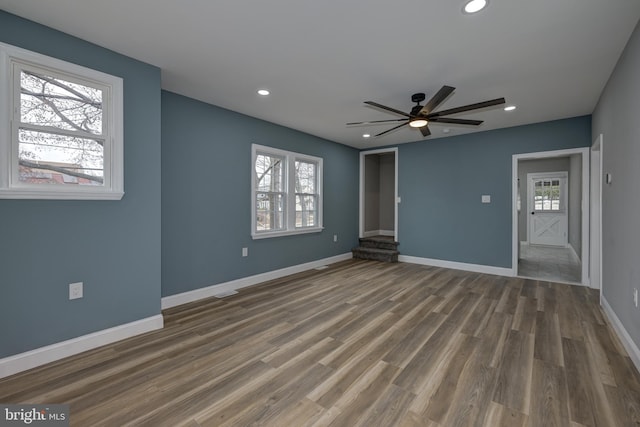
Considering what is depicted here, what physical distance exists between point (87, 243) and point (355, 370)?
248 cm

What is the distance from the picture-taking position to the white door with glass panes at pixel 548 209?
790 cm

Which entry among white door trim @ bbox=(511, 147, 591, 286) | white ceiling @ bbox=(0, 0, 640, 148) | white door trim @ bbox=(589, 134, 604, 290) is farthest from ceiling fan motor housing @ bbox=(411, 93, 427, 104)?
white door trim @ bbox=(589, 134, 604, 290)

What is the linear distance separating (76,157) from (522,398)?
3784mm

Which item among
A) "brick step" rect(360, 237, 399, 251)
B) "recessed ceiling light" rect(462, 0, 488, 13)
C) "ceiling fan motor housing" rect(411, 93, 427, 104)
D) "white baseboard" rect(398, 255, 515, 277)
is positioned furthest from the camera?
"brick step" rect(360, 237, 399, 251)

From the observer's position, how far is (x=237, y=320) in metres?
3.06

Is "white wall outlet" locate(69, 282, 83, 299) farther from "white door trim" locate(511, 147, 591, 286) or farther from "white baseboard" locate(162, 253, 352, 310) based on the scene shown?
"white door trim" locate(511, 147, 591, 286)

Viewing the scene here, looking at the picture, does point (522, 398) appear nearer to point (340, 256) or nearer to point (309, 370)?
point (309, 370)

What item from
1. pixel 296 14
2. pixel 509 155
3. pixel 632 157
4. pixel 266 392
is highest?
pixel 296 14

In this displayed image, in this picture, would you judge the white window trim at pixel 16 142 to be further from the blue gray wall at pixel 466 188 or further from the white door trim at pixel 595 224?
the white door trim at pixel 595 224

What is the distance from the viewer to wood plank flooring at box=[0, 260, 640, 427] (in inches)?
66.4

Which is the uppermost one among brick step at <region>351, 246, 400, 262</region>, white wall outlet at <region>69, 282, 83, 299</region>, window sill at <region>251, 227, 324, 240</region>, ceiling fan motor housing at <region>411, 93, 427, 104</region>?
ceiling fan motor housing at <region>411, 93, 427, 104</region>

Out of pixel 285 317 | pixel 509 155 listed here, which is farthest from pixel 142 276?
pixel 509 155

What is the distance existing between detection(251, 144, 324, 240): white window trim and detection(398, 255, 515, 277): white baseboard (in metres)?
2.12

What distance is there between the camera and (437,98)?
108 inches
